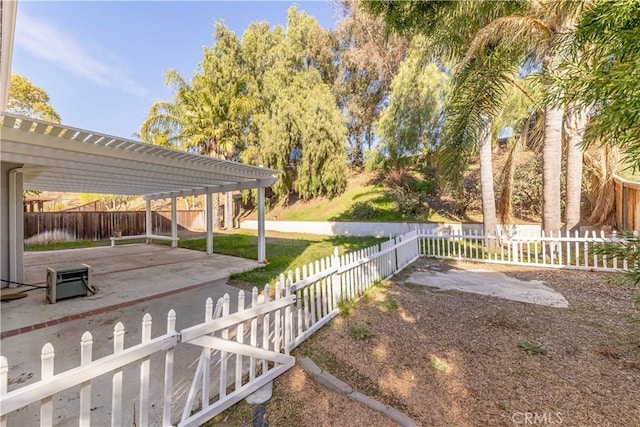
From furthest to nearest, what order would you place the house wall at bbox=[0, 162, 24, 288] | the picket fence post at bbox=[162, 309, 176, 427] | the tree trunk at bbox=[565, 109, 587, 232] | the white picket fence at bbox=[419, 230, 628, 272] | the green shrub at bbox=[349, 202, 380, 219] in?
the green shrub at bbox=[349, 202, 380, 219] → the tree trunk at bbox=[565, 109, 587, 232] → the white picket fence at bbox=[419, 230, 628, 272] → the house wall at bbox=[0, 162, 24, 288] → the picket fence post at bbox=[162, 309, 176, 427]

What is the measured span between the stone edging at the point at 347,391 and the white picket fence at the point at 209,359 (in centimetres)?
21

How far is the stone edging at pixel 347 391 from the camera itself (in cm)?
207

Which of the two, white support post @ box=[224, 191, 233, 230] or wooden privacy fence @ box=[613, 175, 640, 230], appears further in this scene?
white support post @ box=[224, 191, 233, 230]

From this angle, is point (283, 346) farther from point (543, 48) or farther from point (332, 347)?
point (543, 48)

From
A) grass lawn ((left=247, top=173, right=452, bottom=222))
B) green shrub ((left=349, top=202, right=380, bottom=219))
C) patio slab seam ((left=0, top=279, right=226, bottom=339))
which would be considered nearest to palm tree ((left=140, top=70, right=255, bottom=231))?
grass lawn ((left=247, top=173, right=452, bottom=222))

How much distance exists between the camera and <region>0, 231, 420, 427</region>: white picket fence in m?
1.34

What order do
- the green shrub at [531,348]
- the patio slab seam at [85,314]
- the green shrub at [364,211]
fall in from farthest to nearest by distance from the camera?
the green shrub at [364,211]
the patio slab seam at [85,314]
the green shrub at [531,348]

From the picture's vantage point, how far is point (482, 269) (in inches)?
262

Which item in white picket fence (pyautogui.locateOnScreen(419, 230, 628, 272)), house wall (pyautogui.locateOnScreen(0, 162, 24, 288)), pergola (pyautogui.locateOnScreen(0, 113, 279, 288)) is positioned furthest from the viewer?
white picket fence (pyautogui.locateOnScreen(419, 230, 628, 272))

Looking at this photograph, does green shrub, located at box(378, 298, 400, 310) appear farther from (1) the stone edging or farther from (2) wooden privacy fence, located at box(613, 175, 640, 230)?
(2) wooden privacy fence, located at box(613, 175, 640, 230)

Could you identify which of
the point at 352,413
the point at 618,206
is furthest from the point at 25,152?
the point at 618,206
